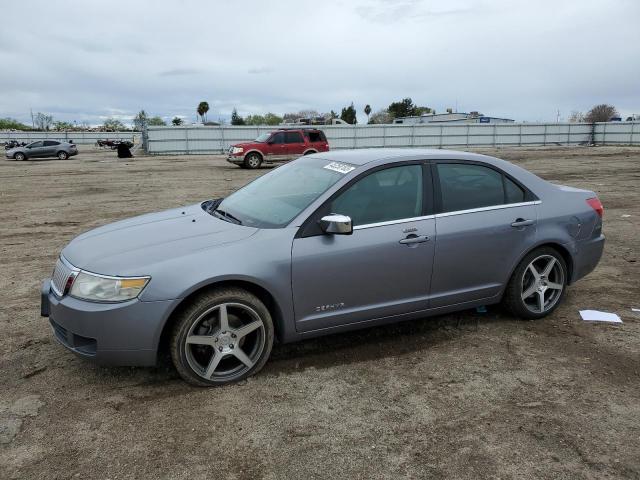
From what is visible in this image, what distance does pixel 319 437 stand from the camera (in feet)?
9.50

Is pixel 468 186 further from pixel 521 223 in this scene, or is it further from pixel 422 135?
pixel 422 135

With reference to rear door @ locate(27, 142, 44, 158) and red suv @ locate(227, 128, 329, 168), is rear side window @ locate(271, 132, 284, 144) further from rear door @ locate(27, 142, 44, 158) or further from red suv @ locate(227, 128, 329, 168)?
rear door @ locate(27, 142, 44, 158)

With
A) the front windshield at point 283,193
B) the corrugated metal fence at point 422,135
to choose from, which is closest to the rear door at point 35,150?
the corrugated metal fence at point 422,135

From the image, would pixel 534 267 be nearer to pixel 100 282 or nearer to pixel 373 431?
pixel 373 431

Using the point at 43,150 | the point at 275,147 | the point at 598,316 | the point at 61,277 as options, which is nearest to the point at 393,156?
the point at 598,316

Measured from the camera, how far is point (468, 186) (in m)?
4.25

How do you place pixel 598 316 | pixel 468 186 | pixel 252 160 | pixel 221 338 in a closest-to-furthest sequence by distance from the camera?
pixel 221 338 < pixel 468 186 < pixel 598 316 < pixel 252 160

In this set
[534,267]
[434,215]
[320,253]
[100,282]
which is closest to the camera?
[100,282]

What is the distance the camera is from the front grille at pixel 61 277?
11.1 ft

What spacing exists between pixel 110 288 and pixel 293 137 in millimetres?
20748

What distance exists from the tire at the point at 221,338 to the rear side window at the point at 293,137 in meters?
20.4

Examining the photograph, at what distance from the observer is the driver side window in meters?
3.76

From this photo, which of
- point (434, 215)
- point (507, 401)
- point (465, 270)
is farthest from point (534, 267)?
point (507, 401)

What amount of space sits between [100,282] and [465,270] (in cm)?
277
